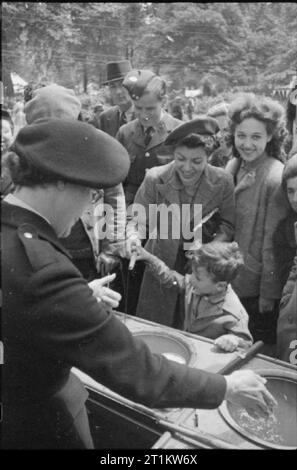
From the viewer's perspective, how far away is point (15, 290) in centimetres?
94

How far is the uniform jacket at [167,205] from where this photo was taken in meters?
2.31

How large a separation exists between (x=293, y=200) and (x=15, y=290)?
1.50m

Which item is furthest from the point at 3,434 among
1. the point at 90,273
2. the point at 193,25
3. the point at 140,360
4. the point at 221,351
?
the point at 193,25

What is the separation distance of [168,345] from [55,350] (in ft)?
2.38

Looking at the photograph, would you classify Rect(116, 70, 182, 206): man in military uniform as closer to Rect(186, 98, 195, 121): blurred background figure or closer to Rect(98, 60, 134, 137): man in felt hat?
Rect(98, 60, 134, 137): man in felt hat

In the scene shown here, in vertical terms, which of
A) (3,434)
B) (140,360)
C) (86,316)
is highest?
(86,316)

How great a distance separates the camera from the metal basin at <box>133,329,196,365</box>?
60.7 inches

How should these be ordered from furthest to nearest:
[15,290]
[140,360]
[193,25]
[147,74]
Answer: [147,74]
[193,25]
[140,360]
[15,290]

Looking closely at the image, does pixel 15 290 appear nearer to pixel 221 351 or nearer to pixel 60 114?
pixel 221 351

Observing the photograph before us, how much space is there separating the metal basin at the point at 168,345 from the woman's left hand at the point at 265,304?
2.55 ft

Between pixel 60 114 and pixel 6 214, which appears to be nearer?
pixel 6 214

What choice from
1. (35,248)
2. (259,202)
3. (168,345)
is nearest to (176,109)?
(259,202)

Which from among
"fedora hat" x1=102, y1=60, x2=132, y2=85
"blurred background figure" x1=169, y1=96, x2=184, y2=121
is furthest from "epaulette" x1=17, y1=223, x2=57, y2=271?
"blurred background figure" x1=169, y1=96, x2=184, y2=121

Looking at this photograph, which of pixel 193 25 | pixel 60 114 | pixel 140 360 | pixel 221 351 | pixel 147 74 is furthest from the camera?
pixel 147 74
